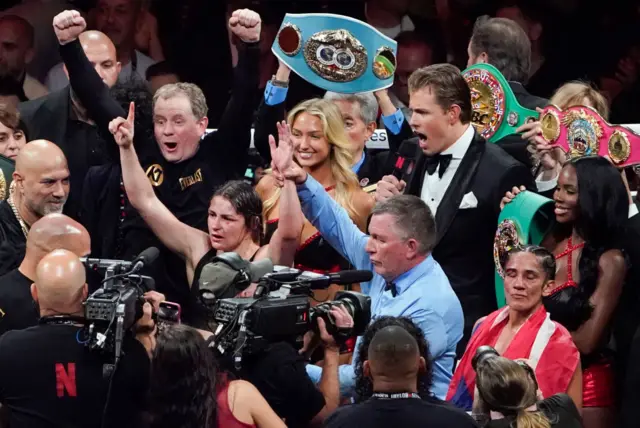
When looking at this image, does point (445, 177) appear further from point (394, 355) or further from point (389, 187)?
point (394, 355)

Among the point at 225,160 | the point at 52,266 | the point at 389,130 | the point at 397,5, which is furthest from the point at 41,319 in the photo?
the point at 397,5

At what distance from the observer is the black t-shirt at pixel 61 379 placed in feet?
14.3

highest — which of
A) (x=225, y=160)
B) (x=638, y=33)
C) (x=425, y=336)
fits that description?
(x=638, y=33)

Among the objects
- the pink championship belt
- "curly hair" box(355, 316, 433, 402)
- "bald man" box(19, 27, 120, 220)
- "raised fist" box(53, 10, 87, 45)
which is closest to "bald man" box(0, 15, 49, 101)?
"bald man" box(19, 27, 120, 220)

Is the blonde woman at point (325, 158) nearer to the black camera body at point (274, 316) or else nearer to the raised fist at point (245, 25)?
the raised fist at point (245, 25)

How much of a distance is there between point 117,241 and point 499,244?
5.44ft

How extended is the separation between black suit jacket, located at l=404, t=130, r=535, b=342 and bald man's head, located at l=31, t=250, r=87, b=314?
1508mm

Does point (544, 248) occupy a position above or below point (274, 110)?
below

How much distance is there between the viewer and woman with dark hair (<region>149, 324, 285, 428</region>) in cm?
400

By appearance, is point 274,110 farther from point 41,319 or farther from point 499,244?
point 41,319

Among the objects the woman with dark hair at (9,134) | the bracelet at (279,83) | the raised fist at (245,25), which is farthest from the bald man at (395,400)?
the woman with dark hair at (9,134)

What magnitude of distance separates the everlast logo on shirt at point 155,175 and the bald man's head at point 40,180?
0.35 metres

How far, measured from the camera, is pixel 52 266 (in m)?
4.45

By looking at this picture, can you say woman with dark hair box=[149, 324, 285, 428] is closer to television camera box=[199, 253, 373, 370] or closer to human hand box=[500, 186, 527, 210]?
television camera box=[199, 253, 373, 370]
